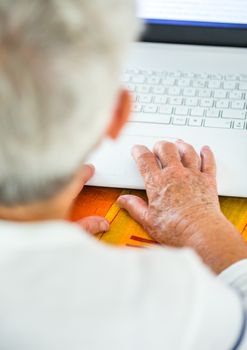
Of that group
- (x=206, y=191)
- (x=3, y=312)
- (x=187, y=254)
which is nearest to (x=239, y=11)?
(x=206, y=191)

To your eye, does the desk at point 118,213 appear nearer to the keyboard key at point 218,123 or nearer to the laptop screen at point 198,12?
the keyboard key at point 218,123

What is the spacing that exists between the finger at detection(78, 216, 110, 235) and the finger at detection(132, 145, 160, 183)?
8cm

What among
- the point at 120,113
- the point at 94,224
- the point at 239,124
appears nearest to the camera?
the point at 120,113

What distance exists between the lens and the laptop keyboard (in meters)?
0.90

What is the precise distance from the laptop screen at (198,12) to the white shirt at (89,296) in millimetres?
560

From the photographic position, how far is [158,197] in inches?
31.8

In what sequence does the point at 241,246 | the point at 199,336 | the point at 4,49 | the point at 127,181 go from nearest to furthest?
the point at 4,49 → the point at 199,336 → the point at 241,246 → the point at 127,181

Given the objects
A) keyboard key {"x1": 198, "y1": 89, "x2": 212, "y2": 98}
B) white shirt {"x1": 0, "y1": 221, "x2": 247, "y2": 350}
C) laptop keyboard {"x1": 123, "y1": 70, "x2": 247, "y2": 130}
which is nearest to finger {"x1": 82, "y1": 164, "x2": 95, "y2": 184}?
laptop keyboard {"x1": 123, "y1": 70, "x2": 247, "y2": 130}

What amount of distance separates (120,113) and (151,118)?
38 centimetres

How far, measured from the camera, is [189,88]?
953 mm

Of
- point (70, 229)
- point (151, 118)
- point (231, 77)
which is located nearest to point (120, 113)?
point (70, 229)

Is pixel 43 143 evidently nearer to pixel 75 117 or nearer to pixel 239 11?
pixel 75 117

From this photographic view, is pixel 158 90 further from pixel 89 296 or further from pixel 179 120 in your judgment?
pixel 89 296

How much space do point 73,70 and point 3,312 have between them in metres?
0.19
